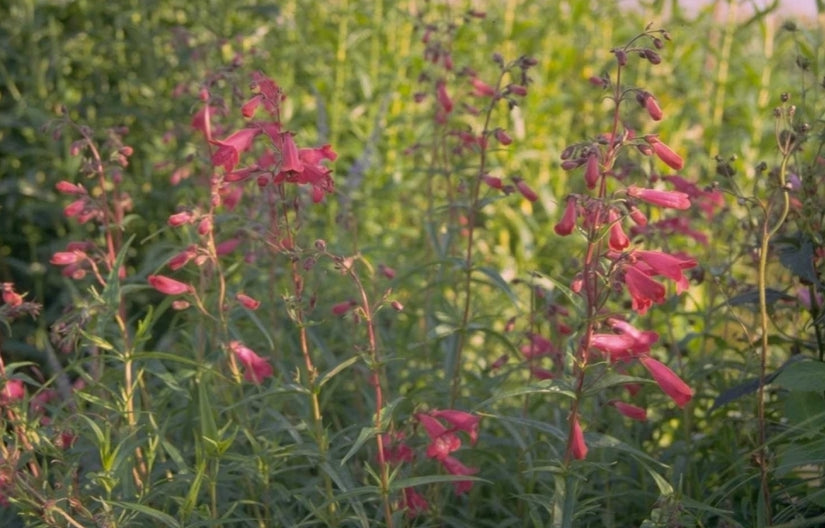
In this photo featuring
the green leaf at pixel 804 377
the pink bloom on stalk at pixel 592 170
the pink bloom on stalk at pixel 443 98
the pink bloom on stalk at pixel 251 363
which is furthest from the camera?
the pink bloom on stalk at pixel 443 98

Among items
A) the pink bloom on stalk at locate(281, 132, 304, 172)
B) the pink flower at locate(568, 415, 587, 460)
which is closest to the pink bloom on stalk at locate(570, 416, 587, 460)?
the pink flower at locate(568, 415, 587, 460)

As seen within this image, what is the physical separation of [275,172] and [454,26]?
6.04ft

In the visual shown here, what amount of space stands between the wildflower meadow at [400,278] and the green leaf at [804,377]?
0.01 meters

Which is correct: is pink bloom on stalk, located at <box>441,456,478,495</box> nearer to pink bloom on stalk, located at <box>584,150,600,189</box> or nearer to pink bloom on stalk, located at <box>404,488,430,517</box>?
pink bloom on stalk, located at <box>404,488,430,517</box>

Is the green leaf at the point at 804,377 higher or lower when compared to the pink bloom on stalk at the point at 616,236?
lower

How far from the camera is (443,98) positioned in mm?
4387

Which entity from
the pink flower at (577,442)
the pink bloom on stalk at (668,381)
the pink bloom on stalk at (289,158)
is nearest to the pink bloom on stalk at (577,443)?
the pink flower at (577,442)

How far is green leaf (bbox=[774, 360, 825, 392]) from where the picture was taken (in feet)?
10.1

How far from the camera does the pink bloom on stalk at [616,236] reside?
9.16ft

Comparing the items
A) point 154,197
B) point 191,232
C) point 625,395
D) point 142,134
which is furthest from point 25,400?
point 142,134

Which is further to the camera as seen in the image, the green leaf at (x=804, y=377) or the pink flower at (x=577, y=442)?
the green leaf at (x=804, y=377)

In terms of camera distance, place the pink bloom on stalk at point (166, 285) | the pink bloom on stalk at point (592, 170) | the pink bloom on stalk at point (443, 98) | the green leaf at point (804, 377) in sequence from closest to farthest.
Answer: the pink bloom on stalk at point (592, 170)
the green leaf at point (804, 377)
the pink bloom on stalk at point (166, 285)
the pink bloom on stalk at point (443, 98)

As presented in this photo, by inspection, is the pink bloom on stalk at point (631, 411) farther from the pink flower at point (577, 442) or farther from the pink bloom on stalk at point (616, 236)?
the pink bloom on stalk at point (616, 236)

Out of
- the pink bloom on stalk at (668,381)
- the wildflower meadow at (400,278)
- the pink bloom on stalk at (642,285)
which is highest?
the pink bloom on stalk at (642,285)
